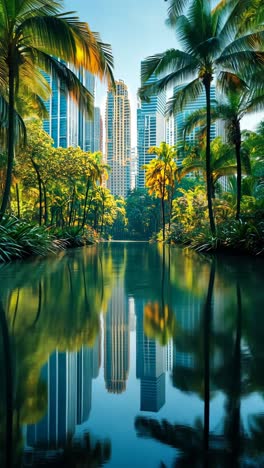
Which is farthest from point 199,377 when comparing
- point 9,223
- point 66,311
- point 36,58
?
point 36,58

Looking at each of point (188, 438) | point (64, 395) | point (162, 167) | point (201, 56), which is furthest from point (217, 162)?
point (188, 438)

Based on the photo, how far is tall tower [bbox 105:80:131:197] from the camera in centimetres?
8806

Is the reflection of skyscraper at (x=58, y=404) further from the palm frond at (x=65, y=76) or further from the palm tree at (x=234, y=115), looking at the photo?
the palm tree at (x=234, y=115)

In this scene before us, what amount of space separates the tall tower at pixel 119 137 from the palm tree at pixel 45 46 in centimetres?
7436

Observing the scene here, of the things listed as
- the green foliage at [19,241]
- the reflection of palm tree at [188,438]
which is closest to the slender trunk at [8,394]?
the reflection of palm tree at [188,438]

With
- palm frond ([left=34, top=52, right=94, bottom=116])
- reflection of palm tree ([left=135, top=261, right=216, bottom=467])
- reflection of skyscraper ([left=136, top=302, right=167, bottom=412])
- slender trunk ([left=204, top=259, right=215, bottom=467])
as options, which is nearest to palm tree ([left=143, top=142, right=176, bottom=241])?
palm frond ([left=34, top=52, right=94, bottom=116])

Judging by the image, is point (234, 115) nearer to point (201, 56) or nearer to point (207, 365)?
point (201, 56)

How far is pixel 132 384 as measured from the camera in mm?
2141

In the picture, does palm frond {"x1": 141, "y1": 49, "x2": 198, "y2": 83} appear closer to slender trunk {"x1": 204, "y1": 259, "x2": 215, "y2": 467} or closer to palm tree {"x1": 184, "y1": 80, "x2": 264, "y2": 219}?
palm tree {"x1": 184, "y1": 80, "x2": 264, "y2": 219}

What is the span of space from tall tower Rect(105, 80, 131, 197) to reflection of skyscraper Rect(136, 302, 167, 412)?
85.4 meters

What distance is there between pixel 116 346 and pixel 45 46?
1083 centimetres

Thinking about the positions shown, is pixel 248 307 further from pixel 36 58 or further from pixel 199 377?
pixel 36 58

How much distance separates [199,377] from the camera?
2152mm

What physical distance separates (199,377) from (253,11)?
518 inches
